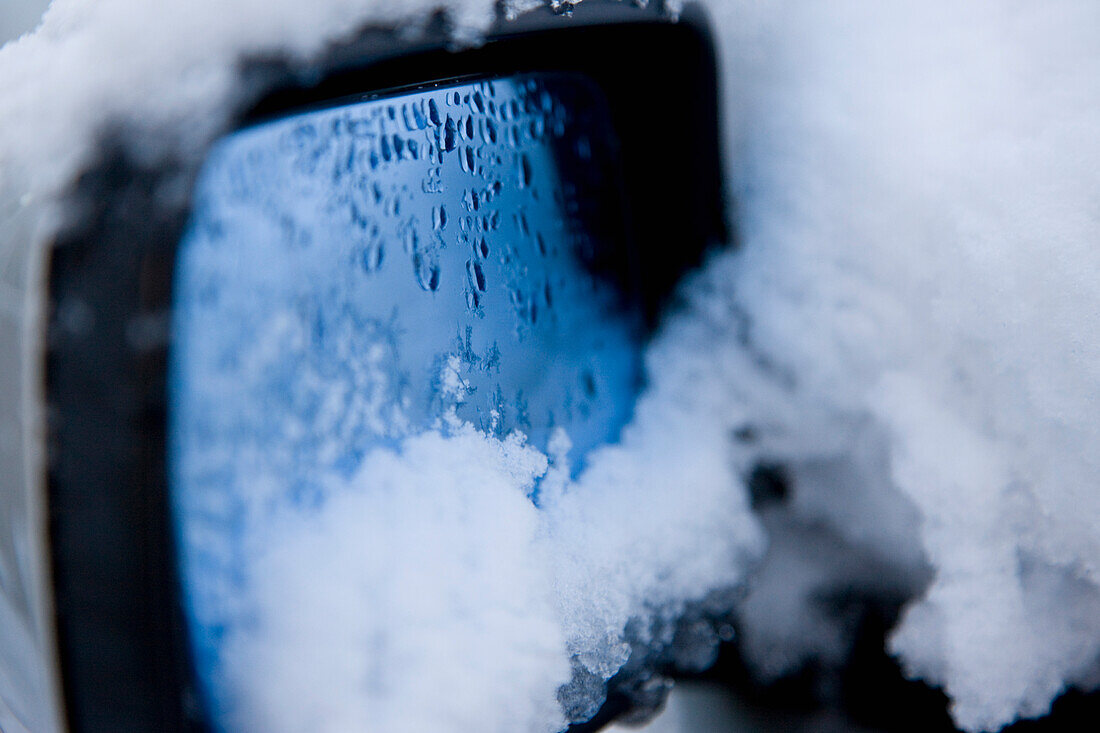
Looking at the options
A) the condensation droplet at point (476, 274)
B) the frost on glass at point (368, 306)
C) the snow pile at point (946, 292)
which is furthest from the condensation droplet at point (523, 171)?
the snow pile at point (946, 292)

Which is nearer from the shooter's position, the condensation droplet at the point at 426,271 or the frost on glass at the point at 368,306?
the frost on glass at the point at 368,306

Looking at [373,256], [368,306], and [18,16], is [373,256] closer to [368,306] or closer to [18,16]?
[368,306]

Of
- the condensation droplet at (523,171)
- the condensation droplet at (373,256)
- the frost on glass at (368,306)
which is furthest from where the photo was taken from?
the condensation droplet at (523,171)

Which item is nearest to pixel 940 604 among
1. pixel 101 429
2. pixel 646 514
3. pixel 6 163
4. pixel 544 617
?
pixel 646 514

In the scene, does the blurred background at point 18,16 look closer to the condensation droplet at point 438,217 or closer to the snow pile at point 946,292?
the condensation droplet at point 438,217

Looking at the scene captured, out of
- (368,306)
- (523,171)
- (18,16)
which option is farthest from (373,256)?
(18,16)

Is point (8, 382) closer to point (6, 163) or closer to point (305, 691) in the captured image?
point (6, 163)
